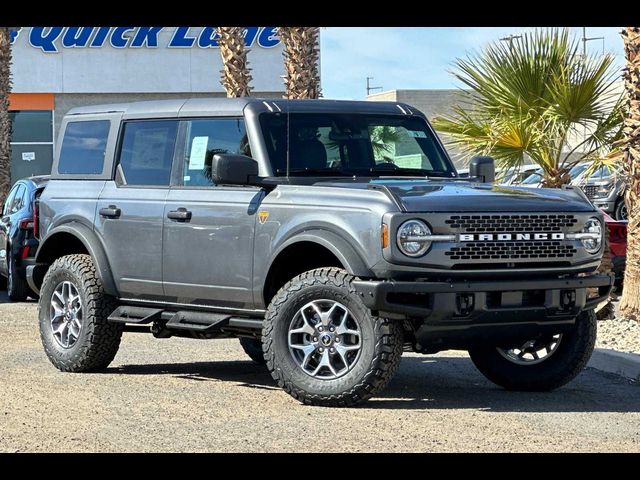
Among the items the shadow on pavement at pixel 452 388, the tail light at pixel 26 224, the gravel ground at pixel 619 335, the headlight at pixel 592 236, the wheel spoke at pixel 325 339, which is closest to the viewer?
the wheel spoke at pixel 325 339

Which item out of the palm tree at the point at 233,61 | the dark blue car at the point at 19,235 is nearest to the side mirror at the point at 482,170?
the dark blue car at the point at 19,235

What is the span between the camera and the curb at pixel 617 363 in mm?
10469

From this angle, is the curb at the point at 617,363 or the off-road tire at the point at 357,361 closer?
the off-road tire at the point at 357,361

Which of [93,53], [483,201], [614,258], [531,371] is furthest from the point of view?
[93,53]

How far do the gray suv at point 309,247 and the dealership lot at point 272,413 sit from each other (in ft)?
1.09

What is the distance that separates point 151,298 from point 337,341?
6.58 feet

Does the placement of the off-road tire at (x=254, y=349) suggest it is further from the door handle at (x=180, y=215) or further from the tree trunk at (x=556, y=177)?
the tree trunk at (x=556, y=177)

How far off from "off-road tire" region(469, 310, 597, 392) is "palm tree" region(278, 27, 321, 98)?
485 inches

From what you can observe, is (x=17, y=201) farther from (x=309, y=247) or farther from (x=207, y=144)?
(x=309, y=247)

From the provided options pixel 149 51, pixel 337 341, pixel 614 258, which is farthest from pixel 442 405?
pixel 149 51

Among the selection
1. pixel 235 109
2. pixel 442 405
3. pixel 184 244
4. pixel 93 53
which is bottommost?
pixel 442 405

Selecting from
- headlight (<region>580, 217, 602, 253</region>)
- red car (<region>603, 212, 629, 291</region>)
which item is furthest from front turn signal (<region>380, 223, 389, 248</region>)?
red car (<region>603, 212, 629, 291</region>)

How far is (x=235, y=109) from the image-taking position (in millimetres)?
9984

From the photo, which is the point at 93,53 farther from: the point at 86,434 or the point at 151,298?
the point at 86,434
